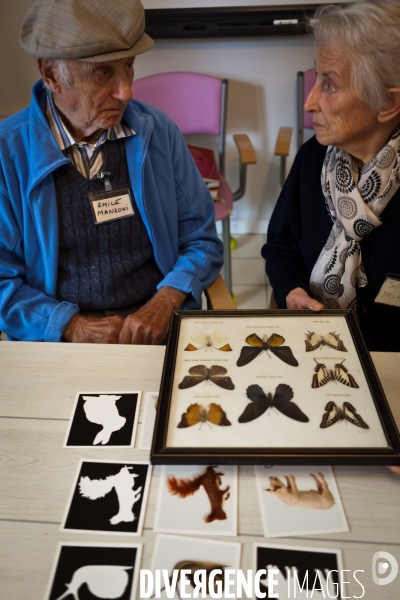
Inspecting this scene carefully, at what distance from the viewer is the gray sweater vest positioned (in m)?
1.49

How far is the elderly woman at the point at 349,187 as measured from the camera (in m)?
1.25

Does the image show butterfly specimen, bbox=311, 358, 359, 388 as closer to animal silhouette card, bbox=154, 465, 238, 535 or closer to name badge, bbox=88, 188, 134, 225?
animal silhouette card, bbox=154, 465, 238, 535

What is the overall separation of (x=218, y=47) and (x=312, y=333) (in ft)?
7.52

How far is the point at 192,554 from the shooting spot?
83 centimetres

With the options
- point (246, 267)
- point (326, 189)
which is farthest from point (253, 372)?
point (246, 267)

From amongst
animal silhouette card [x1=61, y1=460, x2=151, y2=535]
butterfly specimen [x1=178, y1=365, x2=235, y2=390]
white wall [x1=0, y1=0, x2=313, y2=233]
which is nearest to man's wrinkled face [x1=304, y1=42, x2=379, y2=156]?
butterfly specimen [x1=178, y1=365, x2=235, y2=390]

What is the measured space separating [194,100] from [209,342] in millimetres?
1990

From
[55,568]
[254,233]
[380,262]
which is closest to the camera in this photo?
[55,568]

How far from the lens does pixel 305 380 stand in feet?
3.44

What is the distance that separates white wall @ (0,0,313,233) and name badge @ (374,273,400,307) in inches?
75.0

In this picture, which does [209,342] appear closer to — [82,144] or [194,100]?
[82,144]

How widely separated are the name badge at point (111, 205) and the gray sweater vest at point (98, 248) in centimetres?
1

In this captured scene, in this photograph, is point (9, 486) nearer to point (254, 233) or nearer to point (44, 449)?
point (44, 449)

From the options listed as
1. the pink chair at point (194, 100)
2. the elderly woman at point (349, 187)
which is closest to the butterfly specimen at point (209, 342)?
the elderly woman at point (349, 187)
